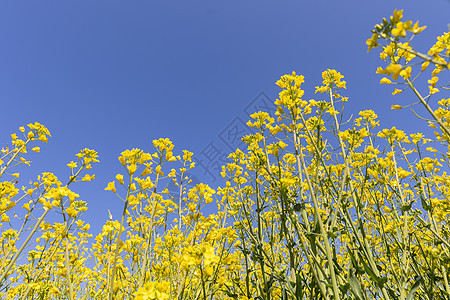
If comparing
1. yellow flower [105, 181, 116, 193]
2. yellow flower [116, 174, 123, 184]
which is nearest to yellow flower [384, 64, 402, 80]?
yellow flower [116, 174, 123, 184]

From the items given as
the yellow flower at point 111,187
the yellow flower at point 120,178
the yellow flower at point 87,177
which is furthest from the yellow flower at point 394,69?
the yellow flower at point 87,177

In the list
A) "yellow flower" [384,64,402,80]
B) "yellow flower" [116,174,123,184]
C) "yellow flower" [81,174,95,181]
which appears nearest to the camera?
"yellow flower" [384,64,402,80]

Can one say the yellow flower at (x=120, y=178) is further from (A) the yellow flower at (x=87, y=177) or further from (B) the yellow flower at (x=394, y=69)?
(B) the yellow flower at (x=394, y=69)

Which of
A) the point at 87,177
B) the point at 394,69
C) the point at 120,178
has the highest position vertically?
the point at 87,177

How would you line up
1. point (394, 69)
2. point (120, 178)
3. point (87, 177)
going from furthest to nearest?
1. point (87, 177)
2. point (120, 178)
3. point (394, 69)

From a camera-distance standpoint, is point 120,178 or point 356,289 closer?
point 356,289

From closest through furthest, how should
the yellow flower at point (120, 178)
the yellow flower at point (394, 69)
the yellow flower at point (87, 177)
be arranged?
the yellow flower at point (394, 69), the yellow flower at point (120, 178), the yellow flower at point (87, 177)

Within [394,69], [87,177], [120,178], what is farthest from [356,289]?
[87,177]

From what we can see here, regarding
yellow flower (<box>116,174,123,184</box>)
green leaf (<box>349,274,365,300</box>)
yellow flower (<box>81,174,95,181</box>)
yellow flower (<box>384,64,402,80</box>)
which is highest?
yellow flower (<box>81,174,95,181</box>)

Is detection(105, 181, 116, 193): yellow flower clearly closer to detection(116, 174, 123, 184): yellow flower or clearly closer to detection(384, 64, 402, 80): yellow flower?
detection(116, 174, 123, 184): yellow flower

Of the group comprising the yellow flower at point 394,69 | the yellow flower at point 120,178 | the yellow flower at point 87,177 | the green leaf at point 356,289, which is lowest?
the green leaf at point 356,289

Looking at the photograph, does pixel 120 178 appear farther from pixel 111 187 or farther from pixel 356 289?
pixel 356 289

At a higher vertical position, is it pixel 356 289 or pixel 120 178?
pixel 120 178

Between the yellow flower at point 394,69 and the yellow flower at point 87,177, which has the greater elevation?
the yellow flower at point 87,177
